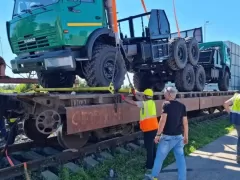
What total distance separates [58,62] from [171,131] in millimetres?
2296

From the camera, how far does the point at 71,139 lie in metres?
4.99

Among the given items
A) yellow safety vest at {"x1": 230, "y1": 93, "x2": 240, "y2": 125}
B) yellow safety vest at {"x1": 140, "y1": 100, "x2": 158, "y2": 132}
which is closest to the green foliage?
yellow safety vest at {"x1": 140, "y1": 100, "x2": 158, "y2": 132}

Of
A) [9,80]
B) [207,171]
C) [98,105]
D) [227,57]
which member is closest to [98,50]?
[98,105]

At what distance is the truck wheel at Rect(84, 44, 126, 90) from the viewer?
561 centimetres

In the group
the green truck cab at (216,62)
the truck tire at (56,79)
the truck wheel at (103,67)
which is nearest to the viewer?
the truck wheel at (103,67)

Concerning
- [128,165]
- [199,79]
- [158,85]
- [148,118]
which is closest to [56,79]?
[148,118]

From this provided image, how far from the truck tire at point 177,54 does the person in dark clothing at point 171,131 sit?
4082 mm

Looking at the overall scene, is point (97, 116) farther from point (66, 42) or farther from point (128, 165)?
point (66, 42)

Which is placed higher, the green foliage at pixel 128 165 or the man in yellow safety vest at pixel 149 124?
the man in yellow safety vest at pixel 149 124

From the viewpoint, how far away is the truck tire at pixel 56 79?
6.90 meters

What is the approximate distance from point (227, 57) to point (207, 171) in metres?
9.32

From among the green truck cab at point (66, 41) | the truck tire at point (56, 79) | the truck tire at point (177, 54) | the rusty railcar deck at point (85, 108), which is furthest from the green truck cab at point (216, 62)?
the rusty railcar deck at point (85, 108)

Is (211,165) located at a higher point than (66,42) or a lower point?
lower

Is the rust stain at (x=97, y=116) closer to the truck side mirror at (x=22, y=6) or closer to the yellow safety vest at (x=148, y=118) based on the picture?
the yellow safety vest at (x=148, y=118)
